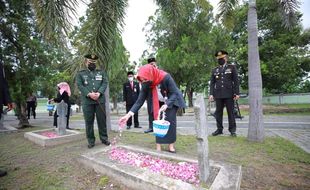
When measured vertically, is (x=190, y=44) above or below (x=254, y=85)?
above

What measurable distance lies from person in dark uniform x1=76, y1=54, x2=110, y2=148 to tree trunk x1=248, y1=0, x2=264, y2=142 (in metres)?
3.54

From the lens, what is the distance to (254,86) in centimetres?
581

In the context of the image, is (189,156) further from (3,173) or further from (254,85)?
(3,173)

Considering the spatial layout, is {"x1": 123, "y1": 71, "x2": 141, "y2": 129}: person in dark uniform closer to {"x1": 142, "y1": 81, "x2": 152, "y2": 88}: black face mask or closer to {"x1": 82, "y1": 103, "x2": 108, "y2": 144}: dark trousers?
{"x1": 82, "y1": 103, "x2": 108, "y2": 144}: dark trousers

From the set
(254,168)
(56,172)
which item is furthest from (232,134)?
(56,172)

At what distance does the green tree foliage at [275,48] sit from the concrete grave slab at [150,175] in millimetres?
21777

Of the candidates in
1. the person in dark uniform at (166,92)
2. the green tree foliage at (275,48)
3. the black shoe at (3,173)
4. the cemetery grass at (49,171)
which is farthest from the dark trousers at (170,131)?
the green tree foliage at (275,48)

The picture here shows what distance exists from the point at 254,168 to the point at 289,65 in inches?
891

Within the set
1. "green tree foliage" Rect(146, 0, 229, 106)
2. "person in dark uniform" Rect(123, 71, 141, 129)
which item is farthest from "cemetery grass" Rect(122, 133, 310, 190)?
"green tree foliage" Rect(146, 0, 229, 106)

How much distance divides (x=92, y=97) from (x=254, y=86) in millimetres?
3847

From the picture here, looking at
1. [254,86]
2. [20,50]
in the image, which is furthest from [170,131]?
[20,50]

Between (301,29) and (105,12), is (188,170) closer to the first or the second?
(105,12)

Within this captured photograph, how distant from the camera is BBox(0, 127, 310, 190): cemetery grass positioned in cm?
354

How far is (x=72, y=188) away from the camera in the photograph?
11.5 feet
